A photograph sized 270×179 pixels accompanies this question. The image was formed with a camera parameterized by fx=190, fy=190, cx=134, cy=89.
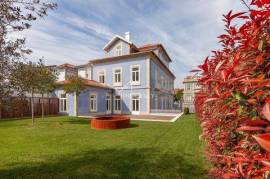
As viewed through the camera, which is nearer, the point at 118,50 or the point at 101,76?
the point at 118,50

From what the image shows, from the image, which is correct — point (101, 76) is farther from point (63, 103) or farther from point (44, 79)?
point (44, 79)

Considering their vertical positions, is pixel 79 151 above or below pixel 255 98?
below

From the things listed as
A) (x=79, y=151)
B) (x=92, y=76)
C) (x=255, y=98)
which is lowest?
(x=79, y=151)

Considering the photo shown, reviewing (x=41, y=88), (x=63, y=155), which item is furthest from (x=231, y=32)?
(x=41, y=88)

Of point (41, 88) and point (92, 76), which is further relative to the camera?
point (92, 76)

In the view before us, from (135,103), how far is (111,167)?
20.1 m

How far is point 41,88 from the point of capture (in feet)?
50.0

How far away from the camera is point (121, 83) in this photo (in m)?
26.5

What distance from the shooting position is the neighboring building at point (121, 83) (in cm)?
2420

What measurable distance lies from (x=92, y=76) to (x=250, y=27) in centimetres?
2969

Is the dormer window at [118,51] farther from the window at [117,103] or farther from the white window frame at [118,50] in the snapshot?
the window at [117,103]

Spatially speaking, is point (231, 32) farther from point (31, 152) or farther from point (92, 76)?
point (92, 76)

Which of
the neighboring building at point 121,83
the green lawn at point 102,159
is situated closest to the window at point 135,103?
the neighboring building at point 121,83

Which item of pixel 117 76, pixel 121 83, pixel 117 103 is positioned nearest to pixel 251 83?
pixel 121 83
